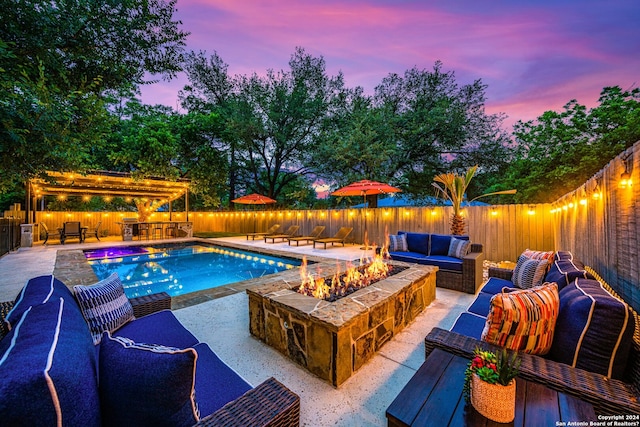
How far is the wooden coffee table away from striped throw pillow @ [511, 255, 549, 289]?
2.15m

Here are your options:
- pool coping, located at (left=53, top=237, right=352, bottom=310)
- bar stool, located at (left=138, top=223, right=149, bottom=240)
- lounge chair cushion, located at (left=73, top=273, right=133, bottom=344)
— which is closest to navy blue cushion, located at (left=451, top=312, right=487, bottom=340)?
pool coping, located at (left=53, top=237, right=352, bottom=310)

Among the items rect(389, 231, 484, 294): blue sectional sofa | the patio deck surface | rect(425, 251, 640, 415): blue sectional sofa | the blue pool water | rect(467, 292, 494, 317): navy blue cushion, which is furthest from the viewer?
the blue pool water

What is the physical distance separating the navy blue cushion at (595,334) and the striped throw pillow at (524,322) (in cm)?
8

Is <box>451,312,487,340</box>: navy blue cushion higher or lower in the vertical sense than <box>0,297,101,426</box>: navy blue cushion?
lower

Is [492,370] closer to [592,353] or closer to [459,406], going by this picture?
[459,406]

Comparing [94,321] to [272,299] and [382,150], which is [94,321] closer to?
[272,299]

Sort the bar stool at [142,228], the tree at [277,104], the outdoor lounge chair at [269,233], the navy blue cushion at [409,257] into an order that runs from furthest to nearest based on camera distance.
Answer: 1. the tree at [277,104]
2. the bar stool at [142,228]
3. the outdoor lounge chair at [269,233]
4. the navy blue cushion at [409,257]

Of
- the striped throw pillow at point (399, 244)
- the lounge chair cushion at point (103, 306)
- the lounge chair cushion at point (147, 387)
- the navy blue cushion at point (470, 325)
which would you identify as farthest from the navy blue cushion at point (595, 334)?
the striped throw pillow at point (399, 244)

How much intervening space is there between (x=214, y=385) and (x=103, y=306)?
1.30 metres

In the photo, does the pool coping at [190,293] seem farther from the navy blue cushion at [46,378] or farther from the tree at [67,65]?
the navy blue cushion at [46,378]

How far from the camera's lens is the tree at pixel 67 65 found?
2.90 m

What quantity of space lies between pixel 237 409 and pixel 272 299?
1496 millimetres

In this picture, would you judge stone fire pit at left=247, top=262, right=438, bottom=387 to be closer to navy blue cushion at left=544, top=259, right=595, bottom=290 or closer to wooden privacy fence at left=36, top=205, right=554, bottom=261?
navy blue cushion at left=544, top=259, right=595, bottom=290

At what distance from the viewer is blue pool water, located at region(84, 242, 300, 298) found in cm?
621
